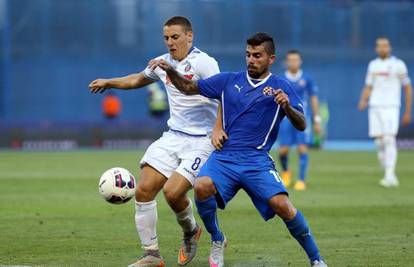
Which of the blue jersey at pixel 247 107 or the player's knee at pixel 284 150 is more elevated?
the blue jersey at pixel 247 107

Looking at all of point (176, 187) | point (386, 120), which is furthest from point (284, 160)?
point (176, 187)

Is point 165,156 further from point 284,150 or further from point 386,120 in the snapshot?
point 386,120

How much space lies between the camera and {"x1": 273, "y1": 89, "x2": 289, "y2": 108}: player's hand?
836cm

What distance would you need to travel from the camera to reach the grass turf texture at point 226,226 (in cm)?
977

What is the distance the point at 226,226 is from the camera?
12352 millimetres

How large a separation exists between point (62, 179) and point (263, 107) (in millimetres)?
11129

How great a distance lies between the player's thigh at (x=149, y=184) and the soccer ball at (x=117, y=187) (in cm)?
16

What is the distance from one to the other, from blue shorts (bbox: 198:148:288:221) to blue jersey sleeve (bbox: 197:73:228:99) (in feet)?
1.72

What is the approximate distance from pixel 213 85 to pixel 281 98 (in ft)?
2.63

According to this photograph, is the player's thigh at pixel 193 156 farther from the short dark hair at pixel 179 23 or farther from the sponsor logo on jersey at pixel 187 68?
the short dark hair at pixel 179 23

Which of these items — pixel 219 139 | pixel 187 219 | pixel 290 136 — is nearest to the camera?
pixel 219 139

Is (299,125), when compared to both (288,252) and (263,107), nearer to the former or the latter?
(263,107)

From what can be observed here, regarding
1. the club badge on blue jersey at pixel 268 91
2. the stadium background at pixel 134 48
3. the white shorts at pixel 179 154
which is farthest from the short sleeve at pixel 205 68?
the stadium background at pixel 134 48

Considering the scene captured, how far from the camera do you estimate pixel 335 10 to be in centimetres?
3897
